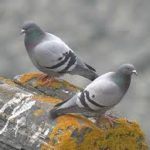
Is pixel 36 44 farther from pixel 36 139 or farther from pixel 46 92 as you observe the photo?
pixel 36 139

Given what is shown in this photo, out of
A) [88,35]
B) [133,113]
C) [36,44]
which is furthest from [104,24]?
[36,44]

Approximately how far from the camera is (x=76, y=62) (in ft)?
43.5

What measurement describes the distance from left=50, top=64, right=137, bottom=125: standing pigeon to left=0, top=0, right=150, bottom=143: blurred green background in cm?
745

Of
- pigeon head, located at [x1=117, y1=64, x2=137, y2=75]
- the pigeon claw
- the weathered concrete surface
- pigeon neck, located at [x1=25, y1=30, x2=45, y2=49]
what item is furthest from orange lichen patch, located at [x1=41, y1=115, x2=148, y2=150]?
pigeon neck, located at [x1=25, y1=30, x2=45, y2=49]

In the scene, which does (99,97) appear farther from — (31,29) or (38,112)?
(31,29)

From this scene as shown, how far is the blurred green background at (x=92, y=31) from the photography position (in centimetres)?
2083

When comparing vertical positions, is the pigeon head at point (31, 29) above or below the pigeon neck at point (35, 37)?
above

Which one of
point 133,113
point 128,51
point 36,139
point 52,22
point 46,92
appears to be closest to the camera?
point 36,139

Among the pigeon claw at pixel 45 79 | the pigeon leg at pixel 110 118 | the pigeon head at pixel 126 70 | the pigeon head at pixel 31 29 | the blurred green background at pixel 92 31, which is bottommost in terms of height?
Result: the blurred green background at pixel 92 31

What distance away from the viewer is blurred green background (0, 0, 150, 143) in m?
20.8

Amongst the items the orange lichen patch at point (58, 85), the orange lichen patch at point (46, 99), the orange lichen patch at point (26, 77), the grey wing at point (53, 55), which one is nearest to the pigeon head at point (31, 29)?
the grey wing at point (53, 55)

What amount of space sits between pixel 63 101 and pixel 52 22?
Result: 1160cm

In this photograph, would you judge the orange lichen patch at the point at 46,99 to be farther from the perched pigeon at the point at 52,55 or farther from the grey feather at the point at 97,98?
the perched pigeon at the point at 52,55

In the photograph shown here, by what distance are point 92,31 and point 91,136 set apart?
11.4 metres
